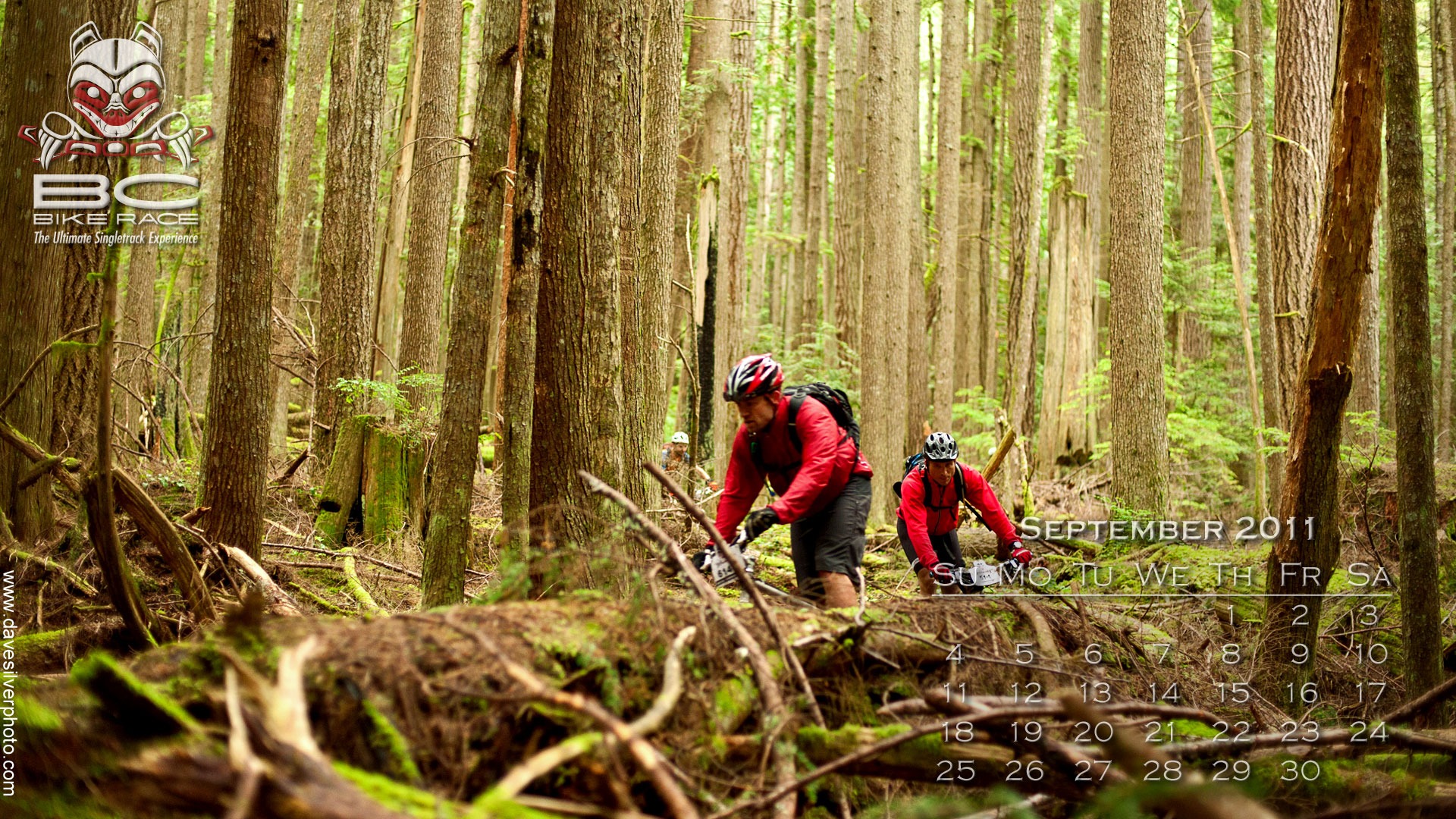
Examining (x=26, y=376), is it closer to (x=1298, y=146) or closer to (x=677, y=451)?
(x=677, y=451)

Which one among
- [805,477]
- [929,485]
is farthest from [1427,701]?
[929,485]

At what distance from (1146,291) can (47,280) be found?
37.9 feet

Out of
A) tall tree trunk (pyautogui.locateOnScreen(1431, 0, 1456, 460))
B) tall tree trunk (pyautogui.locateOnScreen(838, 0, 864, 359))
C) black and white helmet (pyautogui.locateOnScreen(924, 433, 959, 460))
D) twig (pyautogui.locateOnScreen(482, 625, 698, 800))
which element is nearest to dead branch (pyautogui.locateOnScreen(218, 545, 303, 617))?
twig (pyautogui.locateOnScreen(482, 625, 698, 800))

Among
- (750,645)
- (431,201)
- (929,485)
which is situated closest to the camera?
(750,645)

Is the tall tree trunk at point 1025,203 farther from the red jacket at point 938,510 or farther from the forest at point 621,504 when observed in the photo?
the red jacket at point 938,510

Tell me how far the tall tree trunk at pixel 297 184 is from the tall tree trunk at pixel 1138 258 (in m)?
11.0

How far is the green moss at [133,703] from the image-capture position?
289 cm

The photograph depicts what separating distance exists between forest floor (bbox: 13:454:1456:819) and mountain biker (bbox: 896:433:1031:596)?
1197mm

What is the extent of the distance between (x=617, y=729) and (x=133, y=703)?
1446 millimetres

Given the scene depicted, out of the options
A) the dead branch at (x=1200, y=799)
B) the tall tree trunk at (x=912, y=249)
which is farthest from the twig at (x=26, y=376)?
the tall tree trunk at (x=912, y=249)

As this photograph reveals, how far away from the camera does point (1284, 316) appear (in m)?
10.5

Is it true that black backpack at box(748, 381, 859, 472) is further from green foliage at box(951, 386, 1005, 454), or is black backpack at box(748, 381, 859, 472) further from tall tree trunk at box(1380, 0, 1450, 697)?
green foliage at box(951, 386, 1005, 454)

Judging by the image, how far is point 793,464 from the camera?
6328 millimetres

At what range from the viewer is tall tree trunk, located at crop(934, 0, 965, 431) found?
2238 centimetres
